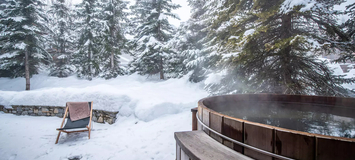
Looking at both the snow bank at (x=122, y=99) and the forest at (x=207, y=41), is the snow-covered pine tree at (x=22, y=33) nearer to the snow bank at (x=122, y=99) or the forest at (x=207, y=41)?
the forest at (x=207, y=41)

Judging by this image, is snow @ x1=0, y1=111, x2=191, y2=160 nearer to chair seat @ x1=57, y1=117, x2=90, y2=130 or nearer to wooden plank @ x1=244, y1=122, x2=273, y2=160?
chair seat @ x1=57, y1=117, x2=90, y2=130

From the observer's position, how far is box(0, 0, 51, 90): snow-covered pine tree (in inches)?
459

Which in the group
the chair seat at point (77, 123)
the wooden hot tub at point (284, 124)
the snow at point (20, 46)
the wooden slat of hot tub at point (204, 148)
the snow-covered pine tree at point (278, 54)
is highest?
the snow at point (20, 46)

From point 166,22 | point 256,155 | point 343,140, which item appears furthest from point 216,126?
point 166,22

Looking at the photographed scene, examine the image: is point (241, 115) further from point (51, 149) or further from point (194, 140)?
point (51, 149)

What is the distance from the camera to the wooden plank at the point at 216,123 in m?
1.38

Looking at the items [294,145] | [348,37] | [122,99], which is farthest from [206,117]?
[122,99]

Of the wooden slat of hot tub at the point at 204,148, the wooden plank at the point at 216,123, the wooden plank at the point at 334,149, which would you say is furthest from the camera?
the wooden plank at the point at 216,123

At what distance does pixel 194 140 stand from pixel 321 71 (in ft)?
14.7

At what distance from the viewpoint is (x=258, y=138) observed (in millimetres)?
1100

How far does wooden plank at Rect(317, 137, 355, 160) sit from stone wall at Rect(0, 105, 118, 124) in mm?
5622

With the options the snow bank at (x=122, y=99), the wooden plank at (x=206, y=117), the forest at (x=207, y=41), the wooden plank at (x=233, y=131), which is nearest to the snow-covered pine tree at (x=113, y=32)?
the forest at (x=207, y=41)

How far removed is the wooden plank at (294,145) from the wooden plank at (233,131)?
0.26 metres

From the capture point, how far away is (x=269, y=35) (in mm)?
4094
